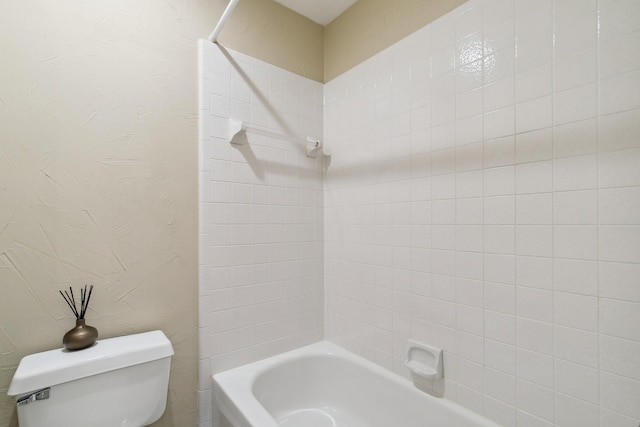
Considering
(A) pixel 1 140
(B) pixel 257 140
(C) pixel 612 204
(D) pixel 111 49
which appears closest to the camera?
(C) pixel 612 204

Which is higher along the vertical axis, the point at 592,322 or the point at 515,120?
the point at 515,120

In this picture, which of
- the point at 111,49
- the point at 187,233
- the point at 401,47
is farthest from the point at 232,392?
the point at 401,47

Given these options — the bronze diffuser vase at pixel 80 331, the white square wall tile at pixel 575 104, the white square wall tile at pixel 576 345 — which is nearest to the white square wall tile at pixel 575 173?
the white square wall tile at pixel 575 104

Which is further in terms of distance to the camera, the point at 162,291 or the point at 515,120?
the point at 162,291

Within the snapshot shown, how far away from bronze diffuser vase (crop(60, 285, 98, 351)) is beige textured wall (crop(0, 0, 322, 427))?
0.10 ft

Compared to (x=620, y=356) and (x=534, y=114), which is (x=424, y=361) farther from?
(x=534, y=114)

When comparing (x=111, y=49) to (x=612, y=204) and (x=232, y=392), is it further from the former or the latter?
(x=612, y=204)

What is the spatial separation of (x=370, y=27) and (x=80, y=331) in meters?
1.96

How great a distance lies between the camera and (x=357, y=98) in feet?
5.82

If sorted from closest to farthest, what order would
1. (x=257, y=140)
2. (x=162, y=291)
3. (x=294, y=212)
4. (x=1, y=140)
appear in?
(x=1, y=140) → (x=162, y=291) → (x=257, y=140) → (x=294, y=212)

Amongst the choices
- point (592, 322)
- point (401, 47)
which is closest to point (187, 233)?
point (401, 47)

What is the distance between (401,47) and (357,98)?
349 mm

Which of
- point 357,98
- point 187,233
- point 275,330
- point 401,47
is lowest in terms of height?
point 275,330

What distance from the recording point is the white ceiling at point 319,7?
1.80m
